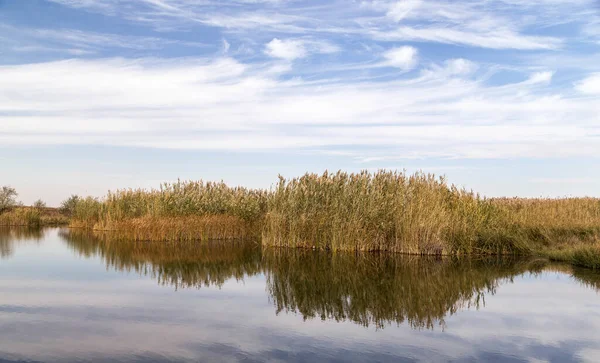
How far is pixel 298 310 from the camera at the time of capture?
32.0 ft

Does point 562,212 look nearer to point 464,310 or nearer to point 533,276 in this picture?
point 533,276

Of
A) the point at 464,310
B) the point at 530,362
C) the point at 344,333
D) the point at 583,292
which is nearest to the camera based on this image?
the point at 530,362

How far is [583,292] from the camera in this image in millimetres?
11586

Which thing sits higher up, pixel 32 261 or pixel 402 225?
pixel 402 225

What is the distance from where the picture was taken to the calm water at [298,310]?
282 inches

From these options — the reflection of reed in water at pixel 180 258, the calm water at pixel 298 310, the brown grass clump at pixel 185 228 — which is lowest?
the calm water at pixel 298 310

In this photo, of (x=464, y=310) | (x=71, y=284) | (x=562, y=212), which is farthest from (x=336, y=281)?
(x=562, y=212)

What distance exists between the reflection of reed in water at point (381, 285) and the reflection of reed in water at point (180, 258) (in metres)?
1.20

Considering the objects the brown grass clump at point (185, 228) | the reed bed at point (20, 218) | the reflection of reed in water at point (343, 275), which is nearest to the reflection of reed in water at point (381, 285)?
the reflection of reed in water at point (343, 275)

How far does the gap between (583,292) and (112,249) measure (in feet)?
53.4

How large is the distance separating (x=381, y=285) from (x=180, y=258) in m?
8.07

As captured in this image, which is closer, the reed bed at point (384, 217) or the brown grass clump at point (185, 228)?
the reed bed at point (384, 217)

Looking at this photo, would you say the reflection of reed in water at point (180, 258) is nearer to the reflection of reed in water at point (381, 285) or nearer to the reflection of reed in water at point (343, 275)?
the reflection of reed in water at point (343, 275)

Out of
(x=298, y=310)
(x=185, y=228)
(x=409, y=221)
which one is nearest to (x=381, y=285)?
(x=298, y=310)
